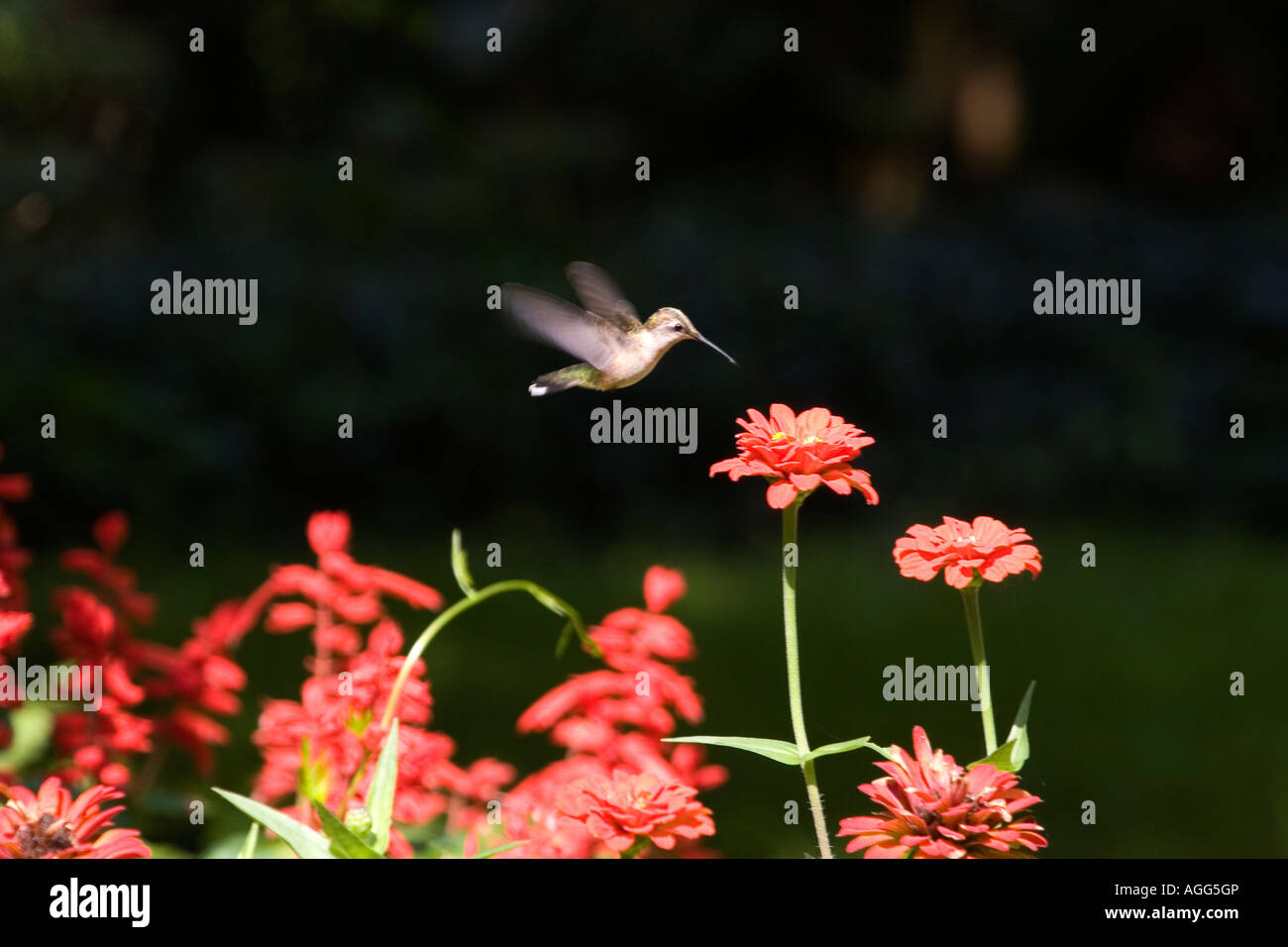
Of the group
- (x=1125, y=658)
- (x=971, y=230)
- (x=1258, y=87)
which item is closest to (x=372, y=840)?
(x=1125, y=658)

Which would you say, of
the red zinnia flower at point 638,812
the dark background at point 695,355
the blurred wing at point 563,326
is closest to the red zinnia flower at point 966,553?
the red zinnia flower at point 638,812

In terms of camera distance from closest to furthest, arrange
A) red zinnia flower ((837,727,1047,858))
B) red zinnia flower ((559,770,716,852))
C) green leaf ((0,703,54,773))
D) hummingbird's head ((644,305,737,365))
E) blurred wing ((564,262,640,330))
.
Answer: red zinnia flower ((837,727,1047,858))
red zinnia flower ((559,770,716,852))
hummingbird's head ((644,305,737,365))
blurred wing ((564,262,640,330))
green leaf ((0,703,54,773))

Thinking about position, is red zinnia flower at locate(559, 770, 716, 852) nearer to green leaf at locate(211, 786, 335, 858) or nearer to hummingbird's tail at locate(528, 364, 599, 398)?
green leaf at locate(211, 786, 335, 858)

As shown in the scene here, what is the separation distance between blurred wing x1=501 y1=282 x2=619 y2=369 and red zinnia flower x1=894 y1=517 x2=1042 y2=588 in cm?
Answer: 55

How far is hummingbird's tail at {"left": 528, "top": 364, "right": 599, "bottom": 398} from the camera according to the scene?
182 centimetres

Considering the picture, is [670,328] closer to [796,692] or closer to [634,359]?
[634,359]

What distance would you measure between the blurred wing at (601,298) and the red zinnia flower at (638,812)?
617mm

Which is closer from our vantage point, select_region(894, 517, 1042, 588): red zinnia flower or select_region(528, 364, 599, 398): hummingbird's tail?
select_region(894, 517, 1042, 588): red zinnia flower

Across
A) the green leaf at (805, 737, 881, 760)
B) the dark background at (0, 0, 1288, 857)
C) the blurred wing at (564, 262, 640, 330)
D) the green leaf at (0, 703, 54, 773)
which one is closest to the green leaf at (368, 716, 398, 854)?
the green leaf at (805, 737, 881, 760)

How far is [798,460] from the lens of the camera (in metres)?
1.27

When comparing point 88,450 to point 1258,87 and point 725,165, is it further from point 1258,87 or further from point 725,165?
point 1258,87

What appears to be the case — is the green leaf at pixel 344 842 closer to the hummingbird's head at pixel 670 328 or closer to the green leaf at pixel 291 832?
the green leaf at pixel 291 832

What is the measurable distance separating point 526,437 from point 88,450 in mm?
2012

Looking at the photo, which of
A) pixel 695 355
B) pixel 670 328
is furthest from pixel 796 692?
pixel 695 355
